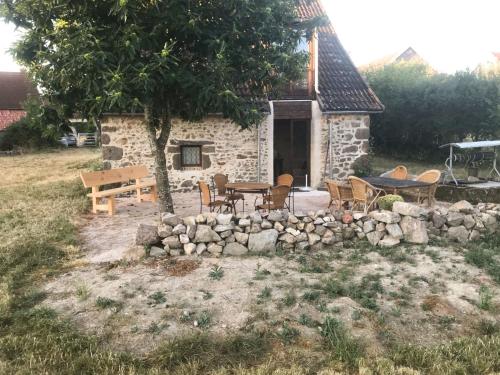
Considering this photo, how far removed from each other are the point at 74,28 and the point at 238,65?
2931 millimetres

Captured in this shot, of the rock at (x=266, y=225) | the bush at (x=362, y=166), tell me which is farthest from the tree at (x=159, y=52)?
the bush at (x=362, y=166)

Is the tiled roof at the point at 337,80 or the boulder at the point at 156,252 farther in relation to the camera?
the tiled roof at the point at 337,80

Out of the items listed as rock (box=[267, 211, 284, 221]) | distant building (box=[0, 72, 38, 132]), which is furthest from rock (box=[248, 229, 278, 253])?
distant building (box=[0, 72, 38, 132])

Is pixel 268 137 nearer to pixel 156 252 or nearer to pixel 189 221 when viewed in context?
pixel 189 221

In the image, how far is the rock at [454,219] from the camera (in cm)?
738

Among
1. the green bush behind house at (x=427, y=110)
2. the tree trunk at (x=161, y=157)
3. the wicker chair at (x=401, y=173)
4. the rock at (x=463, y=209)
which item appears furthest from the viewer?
the green bush behind house at (x=427, y=110)

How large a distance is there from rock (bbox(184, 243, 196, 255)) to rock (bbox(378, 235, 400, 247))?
301cm

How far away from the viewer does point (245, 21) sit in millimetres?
7914

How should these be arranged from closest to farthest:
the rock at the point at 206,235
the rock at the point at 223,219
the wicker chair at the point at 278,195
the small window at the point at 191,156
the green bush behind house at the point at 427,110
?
1. the rock at the point at 206,235
2. the rock at the point at 223,219
3. the wicker chair at the point at 278,195
4. the small window at the point at 191,156
5. the green bush behind house at the point at 427,110

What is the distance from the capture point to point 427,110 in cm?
1966

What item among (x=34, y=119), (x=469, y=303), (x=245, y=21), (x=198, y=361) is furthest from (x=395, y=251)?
(x=34, y=119)

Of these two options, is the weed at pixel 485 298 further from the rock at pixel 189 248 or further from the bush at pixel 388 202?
the rock at pixel 189 248

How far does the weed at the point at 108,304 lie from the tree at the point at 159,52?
10.4ft

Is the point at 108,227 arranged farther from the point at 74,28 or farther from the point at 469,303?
the point at 469,303
